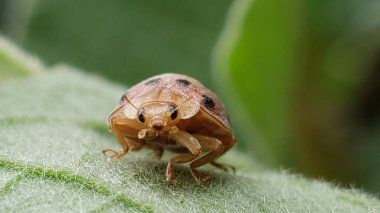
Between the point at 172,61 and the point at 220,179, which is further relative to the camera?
the point at 172,61

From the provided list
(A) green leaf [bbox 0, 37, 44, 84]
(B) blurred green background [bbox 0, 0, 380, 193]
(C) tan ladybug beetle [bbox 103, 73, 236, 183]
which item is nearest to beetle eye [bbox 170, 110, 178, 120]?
(C) tan ladybug beetle [bbox 103, 73, 236, 183]

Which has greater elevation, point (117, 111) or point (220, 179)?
point (117, 111)

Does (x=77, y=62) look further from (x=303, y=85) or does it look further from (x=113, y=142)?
(x=113, y=142)

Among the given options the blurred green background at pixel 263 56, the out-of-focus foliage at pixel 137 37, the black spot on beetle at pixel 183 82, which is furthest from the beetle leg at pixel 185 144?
the out-of-focus foliage at pixel 137 37

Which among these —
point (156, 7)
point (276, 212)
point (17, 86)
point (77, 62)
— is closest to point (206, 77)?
point (156, 7)

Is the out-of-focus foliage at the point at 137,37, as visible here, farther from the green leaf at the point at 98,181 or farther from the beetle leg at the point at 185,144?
the beetle leg at the point at 185,144

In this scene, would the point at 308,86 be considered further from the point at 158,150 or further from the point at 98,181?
the point at 98,181

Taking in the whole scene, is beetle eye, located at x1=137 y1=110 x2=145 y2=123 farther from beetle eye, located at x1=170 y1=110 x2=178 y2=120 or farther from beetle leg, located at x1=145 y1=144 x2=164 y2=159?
beetle leg, located at x1=145 y1=144 x2=164 y2=159
